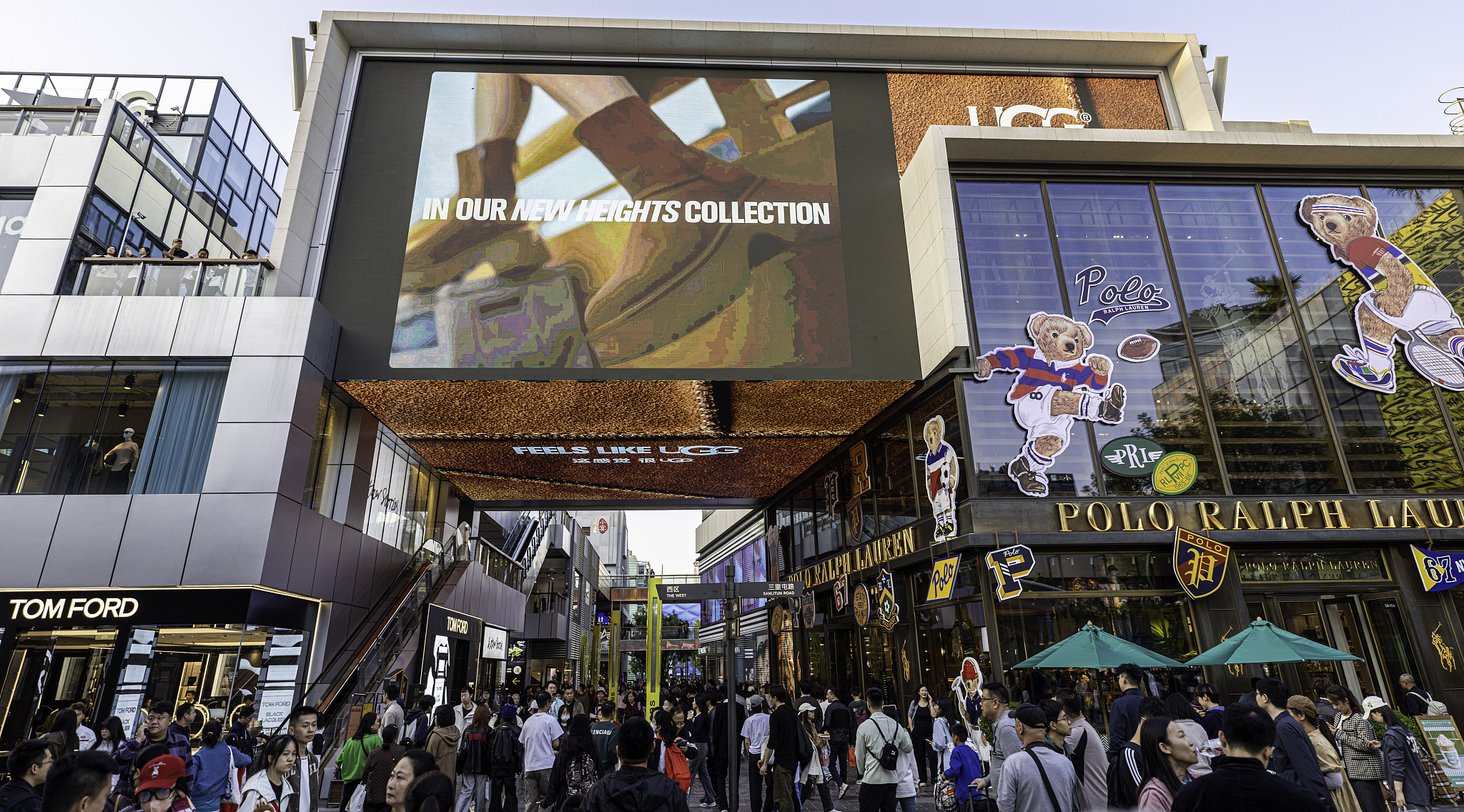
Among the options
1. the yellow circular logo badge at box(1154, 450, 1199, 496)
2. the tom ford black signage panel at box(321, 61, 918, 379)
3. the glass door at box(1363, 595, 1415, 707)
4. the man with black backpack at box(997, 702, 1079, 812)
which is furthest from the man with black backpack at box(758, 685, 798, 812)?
the glass door at box(1363, 595, 1415, 707)

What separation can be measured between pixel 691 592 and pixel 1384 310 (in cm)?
1656

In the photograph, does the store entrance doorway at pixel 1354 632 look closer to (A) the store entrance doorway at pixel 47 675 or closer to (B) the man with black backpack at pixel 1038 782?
(B) the man with black backpack at pixel 1038 782

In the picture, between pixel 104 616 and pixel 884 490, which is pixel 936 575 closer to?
pixel 884 490

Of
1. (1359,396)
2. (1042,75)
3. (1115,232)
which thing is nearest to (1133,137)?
(1115,232)

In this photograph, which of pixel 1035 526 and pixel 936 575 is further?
pixel 936 575

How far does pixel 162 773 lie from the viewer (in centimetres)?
516

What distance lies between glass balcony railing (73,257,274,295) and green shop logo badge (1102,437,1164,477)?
59.0ft

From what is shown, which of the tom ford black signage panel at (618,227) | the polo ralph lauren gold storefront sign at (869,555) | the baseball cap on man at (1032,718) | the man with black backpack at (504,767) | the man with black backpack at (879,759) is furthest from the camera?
the polo ralph lauren gold storefront sign at (869,555)

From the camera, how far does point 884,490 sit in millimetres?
19312

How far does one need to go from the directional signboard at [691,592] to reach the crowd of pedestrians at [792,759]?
1.72m

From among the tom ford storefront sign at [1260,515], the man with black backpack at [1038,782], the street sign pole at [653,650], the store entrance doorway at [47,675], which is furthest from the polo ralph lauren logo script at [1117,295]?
the store entrance doorway at [47,675]

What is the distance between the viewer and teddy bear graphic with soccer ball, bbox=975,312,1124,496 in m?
15.4

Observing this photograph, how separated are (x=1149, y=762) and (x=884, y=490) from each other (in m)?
14.2

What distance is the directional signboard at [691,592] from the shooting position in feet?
38.7
